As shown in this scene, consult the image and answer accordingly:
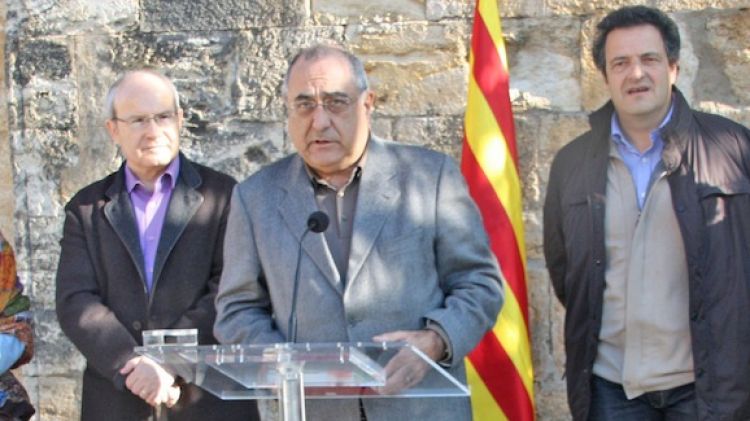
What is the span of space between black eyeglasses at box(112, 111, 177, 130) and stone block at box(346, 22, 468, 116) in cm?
103

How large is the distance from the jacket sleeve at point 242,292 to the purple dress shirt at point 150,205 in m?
0.46

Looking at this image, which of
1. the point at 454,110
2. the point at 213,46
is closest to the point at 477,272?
the point at 454,110

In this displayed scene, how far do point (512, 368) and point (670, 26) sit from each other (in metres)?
1.19

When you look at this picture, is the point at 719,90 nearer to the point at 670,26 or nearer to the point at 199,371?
the point at 670,26

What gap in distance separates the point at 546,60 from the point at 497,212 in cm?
62

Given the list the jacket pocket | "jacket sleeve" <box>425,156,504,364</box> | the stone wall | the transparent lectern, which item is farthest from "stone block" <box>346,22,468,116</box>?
the transparent lectern

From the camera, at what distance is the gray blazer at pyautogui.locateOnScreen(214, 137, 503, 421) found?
3346 millimetres

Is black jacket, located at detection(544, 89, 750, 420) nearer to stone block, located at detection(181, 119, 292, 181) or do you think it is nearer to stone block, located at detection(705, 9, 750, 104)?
stone block, located at detection(705, 9, 750, 104)

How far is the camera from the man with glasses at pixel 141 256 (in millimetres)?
3883

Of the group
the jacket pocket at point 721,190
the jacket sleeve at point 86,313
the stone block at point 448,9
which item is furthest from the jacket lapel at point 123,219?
the jacket pocket at point 721,190

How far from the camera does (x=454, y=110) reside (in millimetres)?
4801

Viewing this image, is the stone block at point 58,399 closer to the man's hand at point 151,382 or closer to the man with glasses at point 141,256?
the man with glasses at point 141,256

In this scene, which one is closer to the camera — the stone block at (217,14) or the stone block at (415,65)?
the stone block at (415,65)

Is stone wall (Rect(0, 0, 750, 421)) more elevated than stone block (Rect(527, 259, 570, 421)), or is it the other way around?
stone wall (Rect(0, 0, 750, 421))
